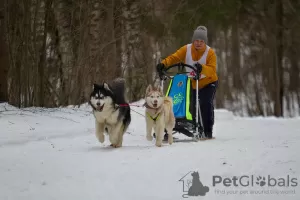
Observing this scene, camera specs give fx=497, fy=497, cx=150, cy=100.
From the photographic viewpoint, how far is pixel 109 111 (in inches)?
266

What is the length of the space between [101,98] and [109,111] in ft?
0.70

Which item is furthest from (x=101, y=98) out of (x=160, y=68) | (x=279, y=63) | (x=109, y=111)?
(x=279, y=63)

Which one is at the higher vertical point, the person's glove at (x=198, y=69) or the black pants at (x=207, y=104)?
the person's glove at (x=198, y=69)

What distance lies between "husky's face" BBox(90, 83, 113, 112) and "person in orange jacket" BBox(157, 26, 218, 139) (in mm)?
1359

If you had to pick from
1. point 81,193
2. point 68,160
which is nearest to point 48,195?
point 81,193

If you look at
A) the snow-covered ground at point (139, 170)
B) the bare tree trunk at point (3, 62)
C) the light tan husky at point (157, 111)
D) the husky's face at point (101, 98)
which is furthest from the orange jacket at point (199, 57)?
the bare tree trunk at point (3, 62)

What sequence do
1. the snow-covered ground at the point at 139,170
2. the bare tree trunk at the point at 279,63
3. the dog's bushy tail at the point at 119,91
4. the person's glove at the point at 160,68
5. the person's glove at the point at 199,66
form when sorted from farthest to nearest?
the bare tree trunk at the point at 279,63, the person's glove at the point at 160,68, the person's glove at the point at 199,66, the dog's bushy tail at the point at 119,91, the snow-covered ground at the point at 139,170

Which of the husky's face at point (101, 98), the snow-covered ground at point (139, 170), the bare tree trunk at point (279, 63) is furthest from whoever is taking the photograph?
the bare tree trunk at point (279, 63)

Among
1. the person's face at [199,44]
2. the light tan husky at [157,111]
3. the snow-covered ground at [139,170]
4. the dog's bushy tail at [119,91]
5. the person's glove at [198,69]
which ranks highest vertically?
the person's face at [199,44]

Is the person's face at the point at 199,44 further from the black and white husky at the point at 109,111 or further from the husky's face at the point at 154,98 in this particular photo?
the black and white husky at the point at 109,111

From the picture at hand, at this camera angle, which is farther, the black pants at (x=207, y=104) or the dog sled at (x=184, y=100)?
the black pants at (x=207, y=104)

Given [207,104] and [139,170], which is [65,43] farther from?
[139,170]

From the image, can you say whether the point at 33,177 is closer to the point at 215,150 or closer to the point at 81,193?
the point at 81,193

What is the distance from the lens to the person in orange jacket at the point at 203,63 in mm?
7900
